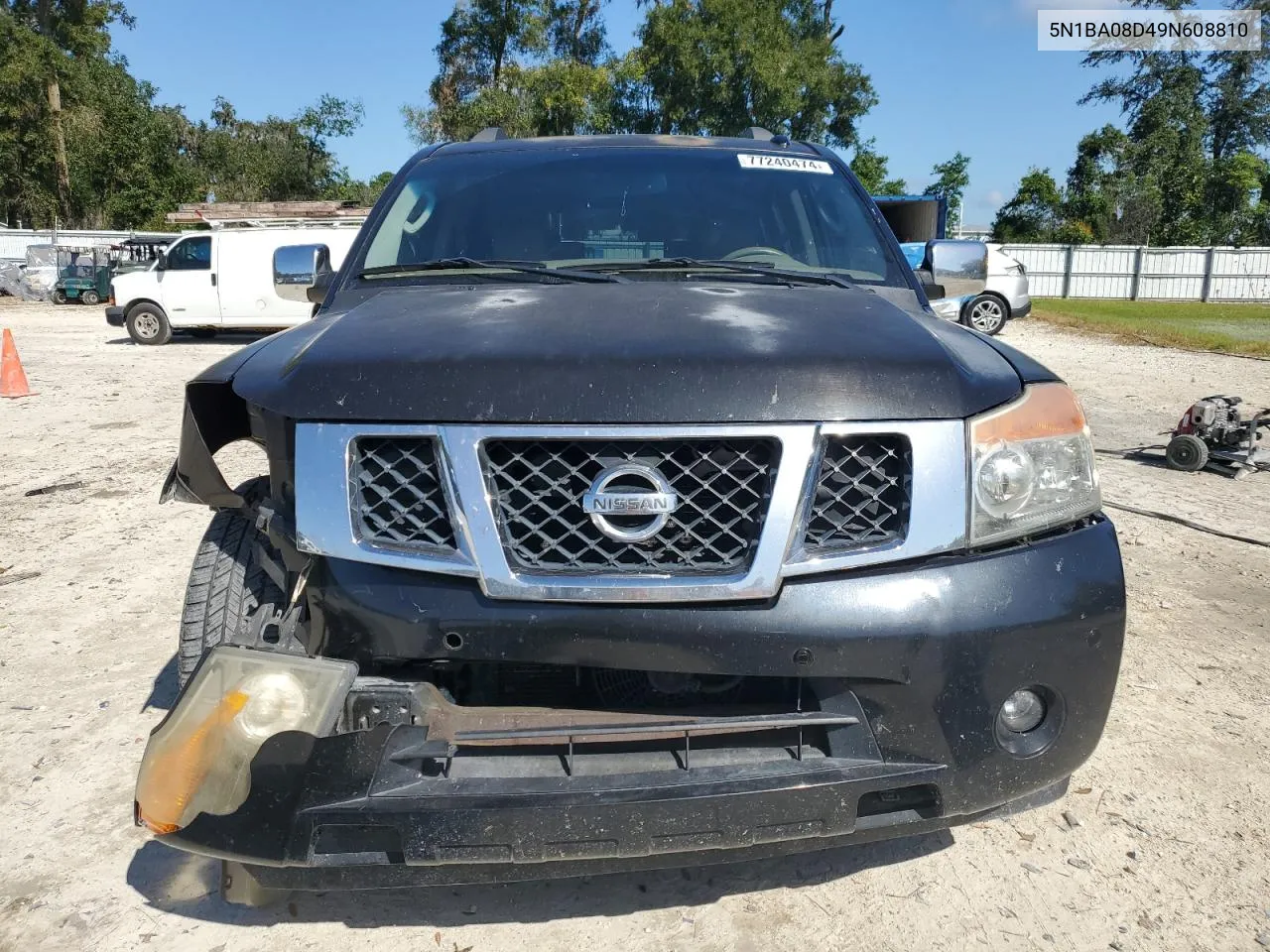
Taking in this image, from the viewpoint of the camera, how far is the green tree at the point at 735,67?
34469mm

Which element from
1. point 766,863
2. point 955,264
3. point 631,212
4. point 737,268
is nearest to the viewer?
point 766,863

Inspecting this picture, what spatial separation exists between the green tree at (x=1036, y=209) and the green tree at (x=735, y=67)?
8658 mm

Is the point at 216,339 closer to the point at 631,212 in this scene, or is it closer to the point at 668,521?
the point at 631,212

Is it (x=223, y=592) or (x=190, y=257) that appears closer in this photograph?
(x=223, y=592)

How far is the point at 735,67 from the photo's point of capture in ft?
114

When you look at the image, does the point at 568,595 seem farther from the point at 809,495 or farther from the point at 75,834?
the point at 75,834

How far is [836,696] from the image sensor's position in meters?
1.94

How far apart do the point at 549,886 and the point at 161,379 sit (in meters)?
11.5

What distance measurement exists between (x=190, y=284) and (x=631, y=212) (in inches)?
608

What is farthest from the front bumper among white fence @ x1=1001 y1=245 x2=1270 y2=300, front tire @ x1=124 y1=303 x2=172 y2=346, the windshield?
white fence @ x1=1001 y1=245 x2=1270 y2=300

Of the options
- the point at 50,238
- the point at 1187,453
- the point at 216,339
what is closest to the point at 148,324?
the point at 216,339

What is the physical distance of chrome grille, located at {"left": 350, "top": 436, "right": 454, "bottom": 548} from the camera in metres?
1.96

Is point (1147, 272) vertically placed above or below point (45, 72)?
below

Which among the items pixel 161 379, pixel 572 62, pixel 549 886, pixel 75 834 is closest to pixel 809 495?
pixel 549 886
